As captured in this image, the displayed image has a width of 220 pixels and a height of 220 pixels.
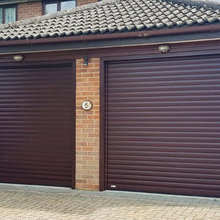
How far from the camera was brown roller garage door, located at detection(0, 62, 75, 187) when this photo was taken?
8.00 meters

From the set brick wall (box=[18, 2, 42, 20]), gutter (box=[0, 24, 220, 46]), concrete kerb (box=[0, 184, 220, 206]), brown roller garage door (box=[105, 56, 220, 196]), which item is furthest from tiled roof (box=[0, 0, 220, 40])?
brick wall (box=[18, 2, 42, 20])

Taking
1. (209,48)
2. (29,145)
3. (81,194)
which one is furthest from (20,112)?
(209,48)

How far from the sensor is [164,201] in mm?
6660

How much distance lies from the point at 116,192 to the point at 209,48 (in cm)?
342

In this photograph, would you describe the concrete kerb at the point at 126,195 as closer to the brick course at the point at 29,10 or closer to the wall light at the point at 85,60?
the wall light at the point at 85,60

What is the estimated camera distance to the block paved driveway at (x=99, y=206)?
18.9ft

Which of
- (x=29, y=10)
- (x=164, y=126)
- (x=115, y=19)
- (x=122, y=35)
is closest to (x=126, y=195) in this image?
(x=164, y=126)

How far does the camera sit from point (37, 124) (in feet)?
27.0

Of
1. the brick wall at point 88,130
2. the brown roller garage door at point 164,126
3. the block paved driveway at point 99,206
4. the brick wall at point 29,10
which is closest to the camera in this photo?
the block paved driveway at point 99,206

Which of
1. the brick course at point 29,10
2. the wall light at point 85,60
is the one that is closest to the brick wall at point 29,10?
the brick course at point 29,10

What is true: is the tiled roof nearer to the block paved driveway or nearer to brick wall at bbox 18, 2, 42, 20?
the block paved driveway

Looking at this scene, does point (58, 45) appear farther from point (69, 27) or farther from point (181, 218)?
point (181, 218)

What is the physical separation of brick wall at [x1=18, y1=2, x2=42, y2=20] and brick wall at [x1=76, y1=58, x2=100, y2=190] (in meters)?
6.31

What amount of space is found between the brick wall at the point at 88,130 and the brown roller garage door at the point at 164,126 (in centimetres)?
26
